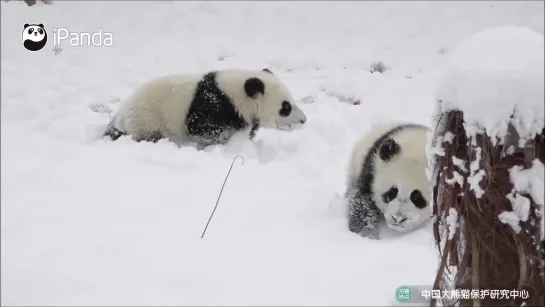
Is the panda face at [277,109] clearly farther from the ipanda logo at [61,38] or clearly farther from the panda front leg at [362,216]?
the ipanda logo at [61,38]

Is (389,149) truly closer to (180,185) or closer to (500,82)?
(180,185)

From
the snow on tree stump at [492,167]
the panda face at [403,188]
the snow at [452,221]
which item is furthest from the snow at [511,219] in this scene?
the panda face at [403,188]

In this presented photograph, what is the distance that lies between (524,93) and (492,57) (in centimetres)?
18

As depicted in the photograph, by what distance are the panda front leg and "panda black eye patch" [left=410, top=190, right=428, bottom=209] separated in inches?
12.7

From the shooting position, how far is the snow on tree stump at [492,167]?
1824mm

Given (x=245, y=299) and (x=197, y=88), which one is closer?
(x=245, y=299)

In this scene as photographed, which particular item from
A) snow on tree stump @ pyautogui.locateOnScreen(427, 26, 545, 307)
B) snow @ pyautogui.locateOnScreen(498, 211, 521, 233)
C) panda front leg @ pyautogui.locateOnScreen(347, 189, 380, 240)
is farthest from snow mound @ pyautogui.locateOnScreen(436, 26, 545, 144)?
panda front leg @ pyautogui.locateOnScreen(347, 189, 380, 240)

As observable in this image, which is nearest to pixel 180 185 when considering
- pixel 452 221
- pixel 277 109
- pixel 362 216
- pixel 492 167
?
pixel 362 216

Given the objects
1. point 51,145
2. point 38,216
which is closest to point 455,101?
point 38,216

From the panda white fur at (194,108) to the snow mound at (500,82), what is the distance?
3617mm

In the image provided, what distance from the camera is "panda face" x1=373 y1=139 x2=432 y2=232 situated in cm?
386

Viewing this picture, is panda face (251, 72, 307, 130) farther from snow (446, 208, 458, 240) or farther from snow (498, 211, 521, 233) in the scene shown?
snow (498, 211, 521, 233)

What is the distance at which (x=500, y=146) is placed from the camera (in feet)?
6.22

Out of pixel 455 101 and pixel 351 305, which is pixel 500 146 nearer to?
pixel 455 101
